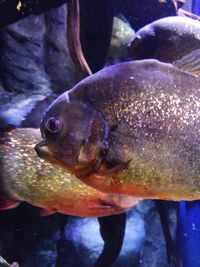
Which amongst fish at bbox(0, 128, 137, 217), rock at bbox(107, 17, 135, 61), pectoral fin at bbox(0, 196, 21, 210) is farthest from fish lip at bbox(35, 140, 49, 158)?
rock at bbox(107, 17, 135, 61)

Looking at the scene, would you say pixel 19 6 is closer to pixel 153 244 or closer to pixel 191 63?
pixel 191 63

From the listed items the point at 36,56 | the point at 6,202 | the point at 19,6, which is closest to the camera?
the point at 6,202

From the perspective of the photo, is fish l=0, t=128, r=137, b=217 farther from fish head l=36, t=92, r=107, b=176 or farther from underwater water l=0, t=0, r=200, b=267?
fish head l=36, t=92, r=107, b=176

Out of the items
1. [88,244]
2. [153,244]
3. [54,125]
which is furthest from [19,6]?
[153,244]

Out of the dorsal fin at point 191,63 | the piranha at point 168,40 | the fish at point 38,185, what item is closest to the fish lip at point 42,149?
the dorsal fin at point 191,63

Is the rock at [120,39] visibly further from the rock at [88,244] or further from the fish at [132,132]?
the fish at [132,132]

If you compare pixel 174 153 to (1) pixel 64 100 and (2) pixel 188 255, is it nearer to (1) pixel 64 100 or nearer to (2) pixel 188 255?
(1) pixel 64 100

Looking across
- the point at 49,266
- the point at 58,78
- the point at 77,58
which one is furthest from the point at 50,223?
the point at 77,58
